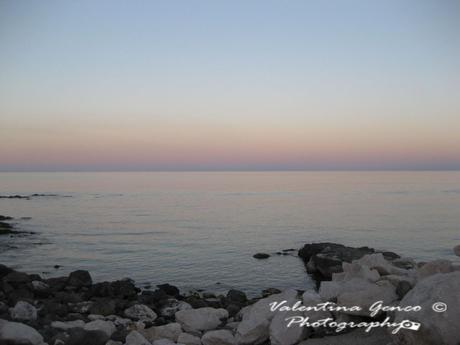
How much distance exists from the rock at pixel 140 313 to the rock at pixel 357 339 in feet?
23.2

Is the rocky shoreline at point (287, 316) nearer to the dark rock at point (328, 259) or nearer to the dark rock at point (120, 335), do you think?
the dark rock at point (120, 335)

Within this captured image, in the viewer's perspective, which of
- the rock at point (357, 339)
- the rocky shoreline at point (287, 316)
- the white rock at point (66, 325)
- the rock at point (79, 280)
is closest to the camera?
the rocky shoreline at point (287, 316)

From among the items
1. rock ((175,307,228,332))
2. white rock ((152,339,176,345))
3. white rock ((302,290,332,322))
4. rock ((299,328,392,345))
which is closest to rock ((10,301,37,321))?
rock ((175,307,228,332))

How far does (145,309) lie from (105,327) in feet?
11.5

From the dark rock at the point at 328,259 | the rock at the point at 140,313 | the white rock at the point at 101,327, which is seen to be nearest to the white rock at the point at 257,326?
the white rock at the point at 101,327

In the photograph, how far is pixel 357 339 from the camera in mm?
7594

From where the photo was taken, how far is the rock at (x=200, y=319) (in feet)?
34.9

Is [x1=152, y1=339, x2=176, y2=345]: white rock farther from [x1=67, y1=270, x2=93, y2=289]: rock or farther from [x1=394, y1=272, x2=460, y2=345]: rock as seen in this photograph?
[x1=67, y1=270, x2=93, y2=289]: rock

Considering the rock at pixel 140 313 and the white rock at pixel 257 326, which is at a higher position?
the white rock at pixel 257 326

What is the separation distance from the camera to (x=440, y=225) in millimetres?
44656

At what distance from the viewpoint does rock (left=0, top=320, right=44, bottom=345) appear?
8.93m

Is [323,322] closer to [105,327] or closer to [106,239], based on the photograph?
[105,327]

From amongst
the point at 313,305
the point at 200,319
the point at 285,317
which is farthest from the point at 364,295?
the point at 200,319

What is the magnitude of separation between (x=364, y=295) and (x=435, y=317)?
1.64m
